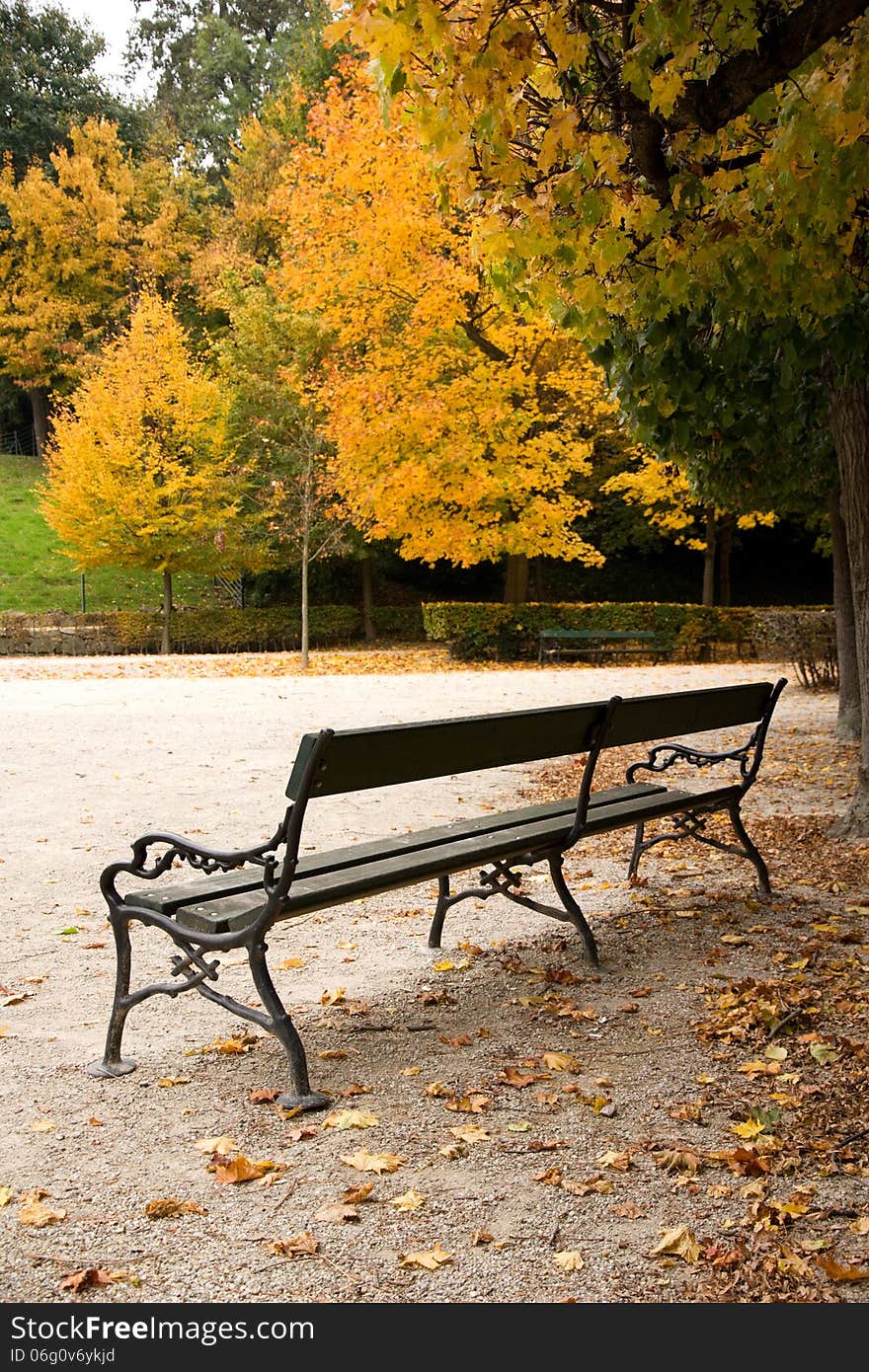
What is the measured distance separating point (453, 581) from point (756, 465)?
79.1 feet

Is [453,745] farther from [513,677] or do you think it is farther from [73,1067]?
[513,677]

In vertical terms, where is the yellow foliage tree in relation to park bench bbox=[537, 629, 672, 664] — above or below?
above

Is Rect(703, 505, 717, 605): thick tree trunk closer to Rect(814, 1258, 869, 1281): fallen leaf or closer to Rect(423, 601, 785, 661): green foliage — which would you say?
Rect(423, 601, 785, 661): green foliage

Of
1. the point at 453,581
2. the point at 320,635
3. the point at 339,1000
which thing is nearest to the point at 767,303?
the point at 339,1000

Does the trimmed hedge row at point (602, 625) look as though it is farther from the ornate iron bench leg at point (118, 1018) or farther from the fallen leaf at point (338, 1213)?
the fallen leaf at point (338, 1213)

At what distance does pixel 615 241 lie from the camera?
16.6ft

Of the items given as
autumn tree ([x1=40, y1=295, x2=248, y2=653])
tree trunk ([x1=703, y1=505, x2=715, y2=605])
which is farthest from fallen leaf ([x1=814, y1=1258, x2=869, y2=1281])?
tree trunk ([x1=703, y1=505, x2=715, y2=605])

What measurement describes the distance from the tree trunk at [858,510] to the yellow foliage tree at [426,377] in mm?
12671

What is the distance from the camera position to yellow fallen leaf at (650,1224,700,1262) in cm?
259

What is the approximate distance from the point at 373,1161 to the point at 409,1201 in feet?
0.78

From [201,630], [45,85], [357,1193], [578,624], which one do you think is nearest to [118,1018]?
[357,1193]

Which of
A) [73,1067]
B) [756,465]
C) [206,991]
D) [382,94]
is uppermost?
[382,94]

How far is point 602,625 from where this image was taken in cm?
2425

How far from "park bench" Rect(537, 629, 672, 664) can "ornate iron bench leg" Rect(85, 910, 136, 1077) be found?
18412 millimetres
